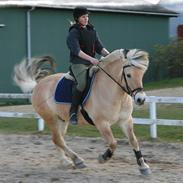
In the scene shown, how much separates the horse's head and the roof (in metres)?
17.0

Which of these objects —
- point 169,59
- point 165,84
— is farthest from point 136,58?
point 169,59

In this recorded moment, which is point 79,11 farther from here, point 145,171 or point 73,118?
Answer: point 145,171

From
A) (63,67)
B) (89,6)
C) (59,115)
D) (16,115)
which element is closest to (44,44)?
(63,67)

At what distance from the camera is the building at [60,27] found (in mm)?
25141

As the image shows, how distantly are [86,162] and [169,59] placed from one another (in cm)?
2170

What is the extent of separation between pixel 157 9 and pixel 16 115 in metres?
18.3

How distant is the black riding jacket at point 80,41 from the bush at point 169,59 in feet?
69.0

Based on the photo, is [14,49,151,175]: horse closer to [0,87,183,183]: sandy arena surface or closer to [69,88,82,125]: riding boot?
[69,88,82,125]: riding boot

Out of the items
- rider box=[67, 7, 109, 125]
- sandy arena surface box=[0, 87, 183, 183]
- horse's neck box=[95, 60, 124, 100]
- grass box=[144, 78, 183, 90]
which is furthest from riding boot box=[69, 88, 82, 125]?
grass box=[144, 78, 183, 90]

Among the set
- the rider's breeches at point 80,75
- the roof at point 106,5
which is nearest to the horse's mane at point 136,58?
the rider's breeches at point 80,75

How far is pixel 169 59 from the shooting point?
3088 centimetres

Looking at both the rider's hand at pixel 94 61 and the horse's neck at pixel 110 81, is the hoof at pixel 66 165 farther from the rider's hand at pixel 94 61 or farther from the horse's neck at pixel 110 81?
the rider's hand at pixel 94 61

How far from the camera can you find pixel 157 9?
104ft

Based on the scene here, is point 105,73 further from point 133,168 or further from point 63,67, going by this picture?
point 63,67
